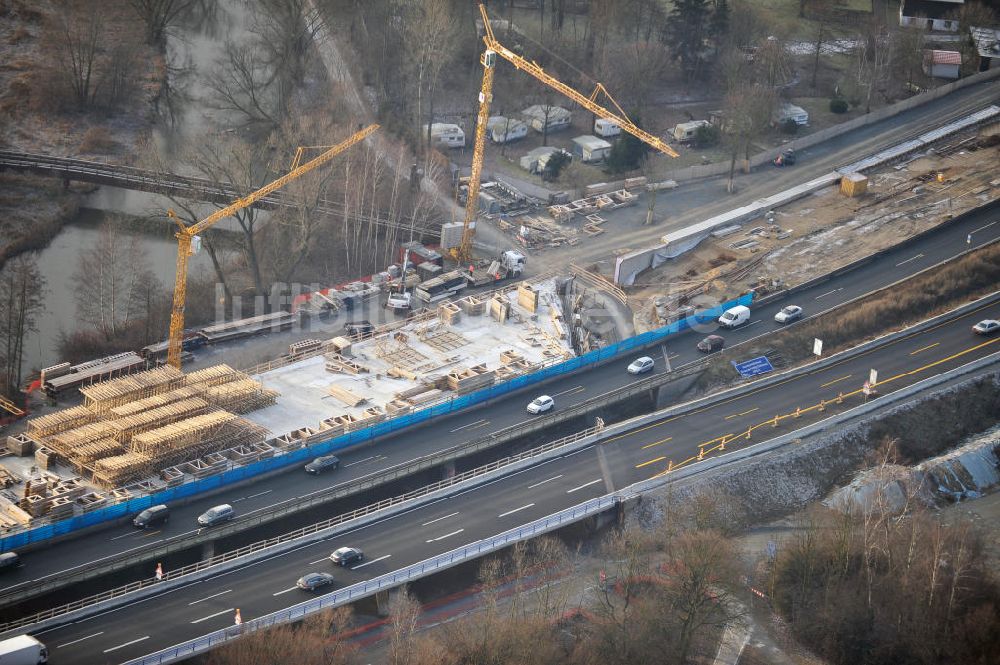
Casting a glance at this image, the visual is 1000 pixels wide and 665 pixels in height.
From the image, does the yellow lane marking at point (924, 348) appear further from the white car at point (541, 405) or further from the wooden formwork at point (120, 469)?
the wooden formwork at point (120, 469)

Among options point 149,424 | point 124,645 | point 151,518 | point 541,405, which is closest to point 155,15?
point 149,424

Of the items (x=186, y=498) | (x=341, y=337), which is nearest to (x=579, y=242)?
(x=341, y=337)

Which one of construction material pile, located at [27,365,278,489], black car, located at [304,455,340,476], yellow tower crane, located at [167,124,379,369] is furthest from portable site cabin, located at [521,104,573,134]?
black car, located at [304,455,340,476]

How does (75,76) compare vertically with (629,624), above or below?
above

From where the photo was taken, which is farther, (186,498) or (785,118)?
(785,118)

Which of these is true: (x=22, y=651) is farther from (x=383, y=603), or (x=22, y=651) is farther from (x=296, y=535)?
(x=383, y=603)

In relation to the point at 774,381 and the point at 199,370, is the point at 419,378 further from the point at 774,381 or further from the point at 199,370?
the point at 774,381
